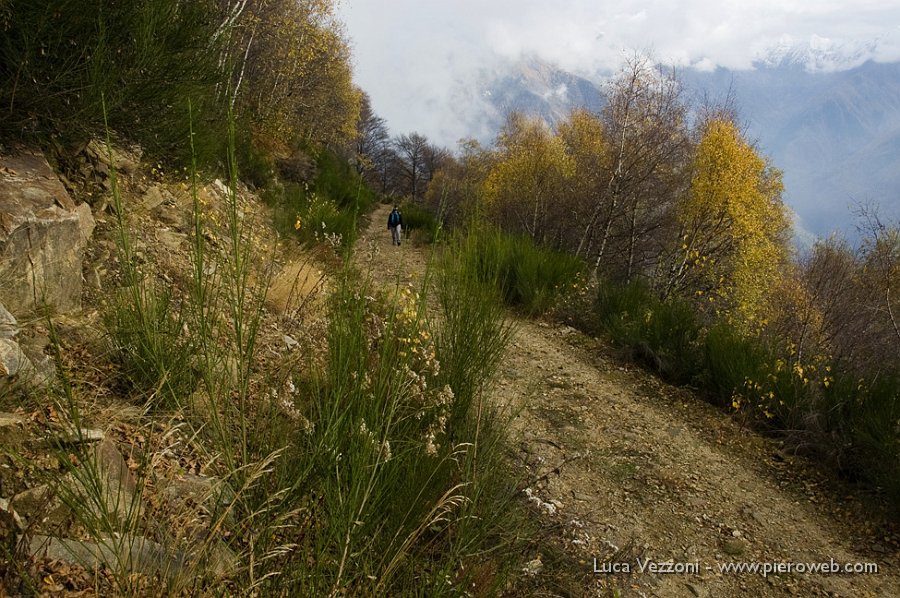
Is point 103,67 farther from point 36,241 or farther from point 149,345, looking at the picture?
point 149,345

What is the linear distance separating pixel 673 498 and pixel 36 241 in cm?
422

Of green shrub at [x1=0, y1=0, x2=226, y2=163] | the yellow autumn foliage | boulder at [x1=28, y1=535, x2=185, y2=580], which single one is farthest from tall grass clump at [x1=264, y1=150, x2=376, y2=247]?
the yellow autumn foliage

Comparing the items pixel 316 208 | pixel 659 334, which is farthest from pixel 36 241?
pixel 316 208

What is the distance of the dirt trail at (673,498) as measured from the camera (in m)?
2.77

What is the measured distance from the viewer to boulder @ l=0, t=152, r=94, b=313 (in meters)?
2.17

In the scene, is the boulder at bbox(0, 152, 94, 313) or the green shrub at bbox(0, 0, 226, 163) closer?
the boulder at bbox(0, 152, 94, 313)

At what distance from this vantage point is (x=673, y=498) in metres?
3.44

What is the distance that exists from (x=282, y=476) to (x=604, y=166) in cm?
2114

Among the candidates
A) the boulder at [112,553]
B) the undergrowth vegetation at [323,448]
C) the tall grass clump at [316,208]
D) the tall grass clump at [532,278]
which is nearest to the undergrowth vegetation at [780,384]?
the tall grass clump at [532,278]

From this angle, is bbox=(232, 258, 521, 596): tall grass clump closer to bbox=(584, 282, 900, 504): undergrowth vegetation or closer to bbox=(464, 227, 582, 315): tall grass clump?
bbox=(584, 282, 900, 504): undergrowth vegetation

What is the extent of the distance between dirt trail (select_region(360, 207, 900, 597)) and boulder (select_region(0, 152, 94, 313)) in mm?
1734

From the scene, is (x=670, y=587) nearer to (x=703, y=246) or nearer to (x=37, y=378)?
(x=37, y=378)

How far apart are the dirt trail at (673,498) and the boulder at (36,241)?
173 centimetres

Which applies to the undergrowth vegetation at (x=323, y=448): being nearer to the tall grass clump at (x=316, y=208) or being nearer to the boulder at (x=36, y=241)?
the boulder at (x=36, y=241)
